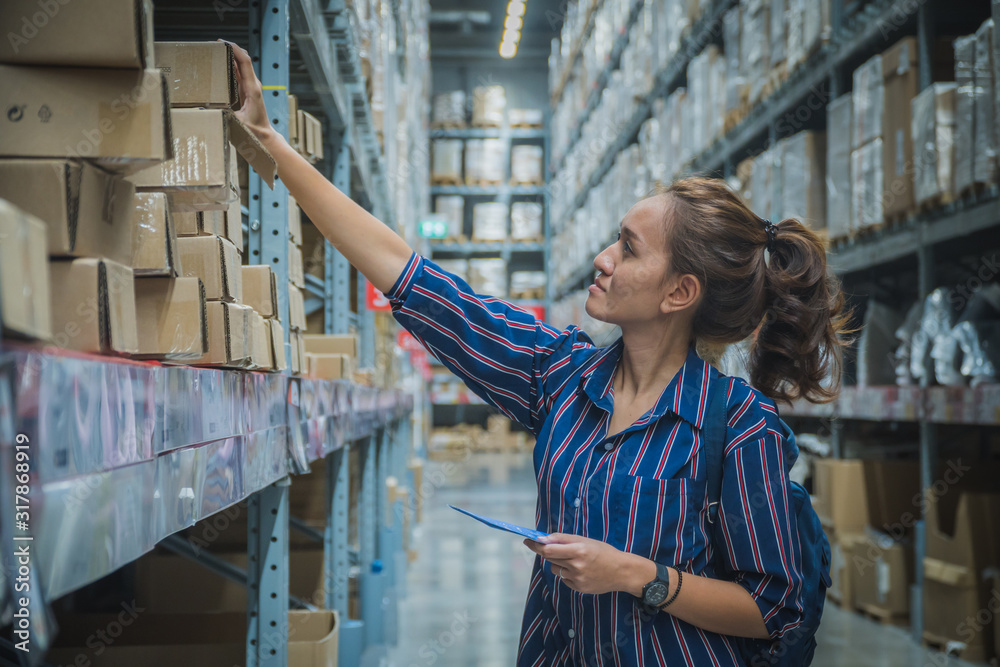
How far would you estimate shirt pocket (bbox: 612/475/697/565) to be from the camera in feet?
4.88

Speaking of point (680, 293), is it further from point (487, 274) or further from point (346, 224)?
point (487, 274)

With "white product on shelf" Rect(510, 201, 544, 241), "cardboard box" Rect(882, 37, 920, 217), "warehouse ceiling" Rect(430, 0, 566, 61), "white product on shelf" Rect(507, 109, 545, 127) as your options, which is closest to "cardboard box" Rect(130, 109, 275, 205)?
"cardboard box" Rect(882, 37, 920, 217)

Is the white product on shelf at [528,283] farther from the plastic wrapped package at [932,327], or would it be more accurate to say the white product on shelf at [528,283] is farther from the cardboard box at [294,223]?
the cardboard box at [294,223]

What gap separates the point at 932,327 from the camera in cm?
396

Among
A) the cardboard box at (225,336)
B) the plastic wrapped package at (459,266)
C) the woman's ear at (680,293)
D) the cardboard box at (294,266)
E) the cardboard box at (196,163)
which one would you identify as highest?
the plastic wrapped package at (459,266)

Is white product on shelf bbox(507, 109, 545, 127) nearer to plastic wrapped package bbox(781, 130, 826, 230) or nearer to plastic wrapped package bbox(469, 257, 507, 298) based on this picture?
plastic wrapped package bbox(469, 257, 507, 298)

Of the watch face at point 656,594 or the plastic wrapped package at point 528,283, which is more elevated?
the plastic wrapped package at point 528,283

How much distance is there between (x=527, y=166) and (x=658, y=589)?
47.6ft

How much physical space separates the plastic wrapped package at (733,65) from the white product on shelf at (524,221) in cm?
977

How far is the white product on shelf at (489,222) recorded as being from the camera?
49.9 feet

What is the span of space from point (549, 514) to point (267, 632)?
722mm

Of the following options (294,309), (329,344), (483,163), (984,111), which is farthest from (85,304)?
(483,163)

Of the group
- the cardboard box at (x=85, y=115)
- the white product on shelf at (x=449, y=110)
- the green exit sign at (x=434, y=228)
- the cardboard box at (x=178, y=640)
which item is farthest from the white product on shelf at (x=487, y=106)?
the cardboard box at (x=85, y=115)

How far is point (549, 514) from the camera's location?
162 centimetres
